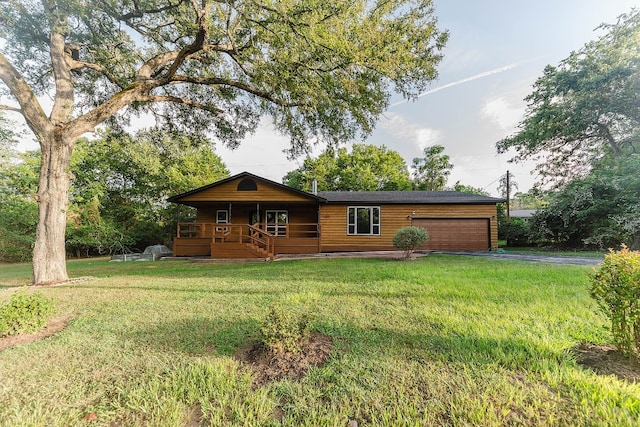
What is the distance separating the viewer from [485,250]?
13.0 metres

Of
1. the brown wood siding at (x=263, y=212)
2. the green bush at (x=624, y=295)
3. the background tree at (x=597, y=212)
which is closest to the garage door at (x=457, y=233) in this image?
the background tree at (x=597, y=212)

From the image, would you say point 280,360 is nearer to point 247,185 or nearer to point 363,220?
point 247,185

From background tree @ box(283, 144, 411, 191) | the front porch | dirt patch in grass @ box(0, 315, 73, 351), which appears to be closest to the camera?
dirt patch in grass @ box(0, 315, 73, 351)

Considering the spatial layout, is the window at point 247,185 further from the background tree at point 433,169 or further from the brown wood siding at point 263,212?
the background tree at point 433,169

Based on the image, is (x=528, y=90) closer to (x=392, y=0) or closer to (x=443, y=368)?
(x=392, y=0)

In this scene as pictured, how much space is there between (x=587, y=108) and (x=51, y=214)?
23.5 meters

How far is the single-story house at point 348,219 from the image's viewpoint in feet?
41.9

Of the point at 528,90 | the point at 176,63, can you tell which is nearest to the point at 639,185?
the point at 528,90

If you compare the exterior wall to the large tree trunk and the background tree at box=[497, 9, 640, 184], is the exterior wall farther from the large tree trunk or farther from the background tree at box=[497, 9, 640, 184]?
the large tree trunk

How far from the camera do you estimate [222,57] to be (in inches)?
343

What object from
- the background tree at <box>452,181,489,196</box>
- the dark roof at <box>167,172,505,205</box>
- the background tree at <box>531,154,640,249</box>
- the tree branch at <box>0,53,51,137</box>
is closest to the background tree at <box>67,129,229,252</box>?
the dark roof at <box>167,172,505,205</box>

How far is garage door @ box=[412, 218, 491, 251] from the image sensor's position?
13.0 m

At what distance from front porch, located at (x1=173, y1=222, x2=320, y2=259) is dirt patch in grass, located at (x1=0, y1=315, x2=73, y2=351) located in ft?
25.8

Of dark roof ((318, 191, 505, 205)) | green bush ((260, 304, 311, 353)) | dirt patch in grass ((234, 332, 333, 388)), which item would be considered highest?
dark roof ((318, 191, 505, 205))
